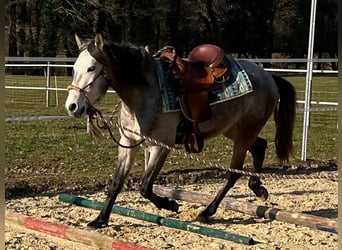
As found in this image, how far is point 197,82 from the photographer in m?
4.67

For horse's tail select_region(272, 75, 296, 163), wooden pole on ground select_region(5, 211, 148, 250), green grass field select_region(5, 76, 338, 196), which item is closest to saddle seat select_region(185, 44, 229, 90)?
horse's tail select_region(272, 75, 296, 163)

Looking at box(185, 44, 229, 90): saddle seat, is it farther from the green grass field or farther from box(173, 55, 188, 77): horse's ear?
the green grass field

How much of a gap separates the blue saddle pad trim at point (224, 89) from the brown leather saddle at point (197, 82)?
0.18ft

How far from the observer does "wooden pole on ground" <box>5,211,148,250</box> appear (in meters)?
3.63

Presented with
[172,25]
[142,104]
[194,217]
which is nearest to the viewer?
[142,104]

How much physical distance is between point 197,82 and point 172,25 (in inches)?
1020

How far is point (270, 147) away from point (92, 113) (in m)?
5.51

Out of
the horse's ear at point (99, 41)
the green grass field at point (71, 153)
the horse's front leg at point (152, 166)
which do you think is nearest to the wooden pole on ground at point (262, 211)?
the horse's front leg at point (152, 166)

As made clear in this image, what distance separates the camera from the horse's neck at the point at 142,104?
172 inches

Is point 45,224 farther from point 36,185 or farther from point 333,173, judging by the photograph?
point 333,173

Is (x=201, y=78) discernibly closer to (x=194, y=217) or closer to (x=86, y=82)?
(x=86, y=82)

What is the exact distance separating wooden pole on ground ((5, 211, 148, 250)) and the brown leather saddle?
1190 mm

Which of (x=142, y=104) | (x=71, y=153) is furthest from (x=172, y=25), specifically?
(x=142, y=104)

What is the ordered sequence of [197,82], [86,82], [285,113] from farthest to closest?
1. [285,113]
2. [197,82]
3. [86,82]
